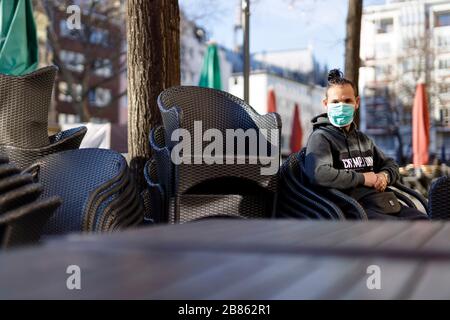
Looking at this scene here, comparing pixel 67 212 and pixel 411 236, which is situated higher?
pixel 411 236

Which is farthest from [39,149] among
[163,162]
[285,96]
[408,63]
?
[285,96]

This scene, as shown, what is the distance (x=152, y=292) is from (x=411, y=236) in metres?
0.70

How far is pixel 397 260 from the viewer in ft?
3.40

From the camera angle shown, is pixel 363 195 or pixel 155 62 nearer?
pixel 363 195

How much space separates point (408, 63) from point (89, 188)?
3757cm

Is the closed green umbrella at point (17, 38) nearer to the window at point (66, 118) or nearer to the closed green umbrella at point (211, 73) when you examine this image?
the closed green umbrella at point (211, 73)

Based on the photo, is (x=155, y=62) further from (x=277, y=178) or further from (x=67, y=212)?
(x=67, y=212)

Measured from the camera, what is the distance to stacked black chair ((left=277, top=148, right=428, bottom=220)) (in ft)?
11.9

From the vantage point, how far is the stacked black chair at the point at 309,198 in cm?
362

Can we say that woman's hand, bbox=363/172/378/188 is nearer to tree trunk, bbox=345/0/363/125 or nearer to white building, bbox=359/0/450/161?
tree trunk, bbox=345/0/363/125

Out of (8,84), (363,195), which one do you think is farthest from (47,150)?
(363,195)

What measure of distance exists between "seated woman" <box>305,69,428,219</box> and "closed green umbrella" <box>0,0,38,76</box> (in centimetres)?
285

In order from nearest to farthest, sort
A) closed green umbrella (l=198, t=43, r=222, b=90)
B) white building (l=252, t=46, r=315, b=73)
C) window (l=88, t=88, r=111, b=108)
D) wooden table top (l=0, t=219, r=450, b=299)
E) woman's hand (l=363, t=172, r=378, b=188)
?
1. wooden table top (l=0, t=219, r=450, b=299)
2. woman's hand (l=363, t=172, r=378, b=188)
3. closed green umbrella (l=198, t=43, r=222, b=90)
4. window (l=88, t=88, r=111, b=108)
5. white building (l=252, t=46, r=315, b=73)

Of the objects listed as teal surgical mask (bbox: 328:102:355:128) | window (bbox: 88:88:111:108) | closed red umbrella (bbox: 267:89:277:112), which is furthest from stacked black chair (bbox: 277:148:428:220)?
window (bbox: 88:88:111:108)
